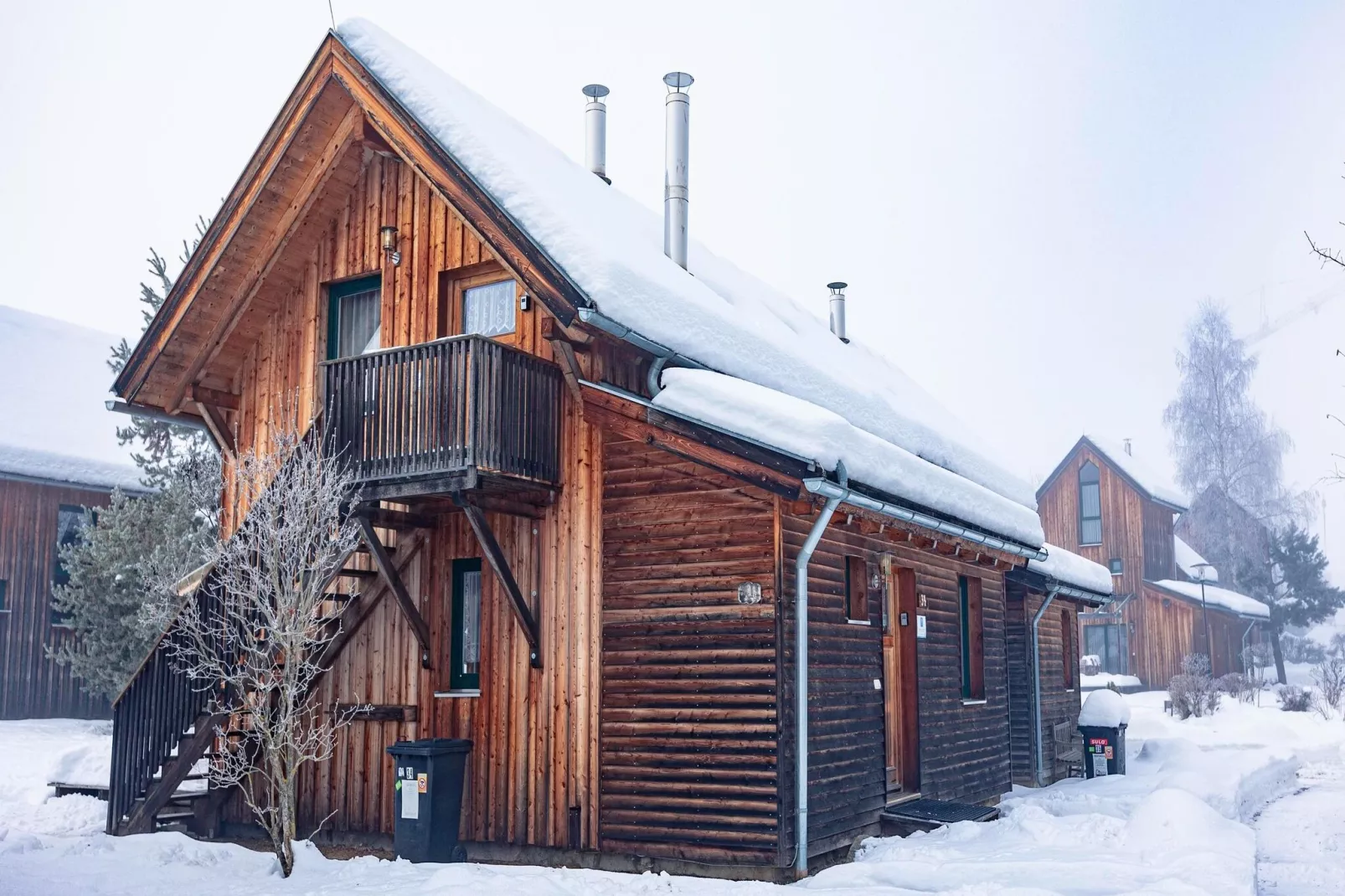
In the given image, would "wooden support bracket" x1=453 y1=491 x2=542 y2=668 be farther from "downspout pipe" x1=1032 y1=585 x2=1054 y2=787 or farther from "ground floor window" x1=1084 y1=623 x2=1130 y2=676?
"ground floor window" x1=1084 y1=623 x2=1130 y2=676

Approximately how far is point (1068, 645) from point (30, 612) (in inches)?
812

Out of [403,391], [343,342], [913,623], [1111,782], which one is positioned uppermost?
[343,342]

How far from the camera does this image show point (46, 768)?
17328 mm

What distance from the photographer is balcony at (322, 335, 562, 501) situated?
37.7 ft

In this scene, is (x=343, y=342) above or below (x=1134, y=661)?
above

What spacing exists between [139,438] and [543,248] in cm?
1623

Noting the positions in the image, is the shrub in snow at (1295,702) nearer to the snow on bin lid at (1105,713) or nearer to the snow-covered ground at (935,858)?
the snow on bin lid at (1105,713)

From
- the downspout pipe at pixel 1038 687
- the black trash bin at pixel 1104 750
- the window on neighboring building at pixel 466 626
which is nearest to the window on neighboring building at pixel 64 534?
the window on neighboring building at pixel 466 626

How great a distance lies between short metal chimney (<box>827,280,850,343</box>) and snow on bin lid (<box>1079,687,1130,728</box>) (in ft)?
25.1

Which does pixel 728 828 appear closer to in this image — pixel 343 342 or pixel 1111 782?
pixel 343 342

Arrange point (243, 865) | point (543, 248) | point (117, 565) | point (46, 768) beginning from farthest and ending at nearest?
1. point (117, 565)
2. point (46, 768)
3. point (543, 248)
4. point (243, 865)

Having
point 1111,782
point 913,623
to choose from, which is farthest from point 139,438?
point 1111,782

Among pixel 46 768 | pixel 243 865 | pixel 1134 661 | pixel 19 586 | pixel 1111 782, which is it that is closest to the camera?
pixel 243 865

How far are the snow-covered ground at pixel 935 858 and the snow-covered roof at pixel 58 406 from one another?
340 inches
